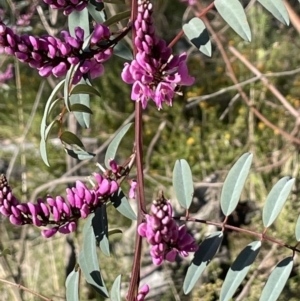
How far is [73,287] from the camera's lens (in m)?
0.79

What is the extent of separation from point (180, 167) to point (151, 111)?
2318 mm

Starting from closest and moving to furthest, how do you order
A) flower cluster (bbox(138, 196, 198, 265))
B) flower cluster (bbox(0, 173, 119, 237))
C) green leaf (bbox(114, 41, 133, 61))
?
flower cluster (bbox(138, 196, 198, 265)), flower cluster (bbox(0, 173, 119, 237)), green leaf (bbox(114, 41, 133, 61))

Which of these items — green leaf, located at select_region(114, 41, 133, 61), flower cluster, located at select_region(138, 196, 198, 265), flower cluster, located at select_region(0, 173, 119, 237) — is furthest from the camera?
green leaf, located at select_region(114, 41, 133, 61)

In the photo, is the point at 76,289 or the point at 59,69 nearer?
the point at 59,69

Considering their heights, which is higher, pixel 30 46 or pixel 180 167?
pixel 30 46

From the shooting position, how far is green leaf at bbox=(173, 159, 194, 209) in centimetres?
81

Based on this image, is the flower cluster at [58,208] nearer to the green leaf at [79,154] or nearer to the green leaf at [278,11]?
the green leaf at [79,154]

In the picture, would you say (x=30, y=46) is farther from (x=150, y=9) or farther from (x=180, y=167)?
(x=180, y=167)

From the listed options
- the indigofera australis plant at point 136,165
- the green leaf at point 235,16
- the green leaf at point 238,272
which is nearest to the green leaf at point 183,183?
the indigofera australis plant at point 136,165

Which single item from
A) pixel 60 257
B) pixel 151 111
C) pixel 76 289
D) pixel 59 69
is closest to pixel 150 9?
pixel 59 69

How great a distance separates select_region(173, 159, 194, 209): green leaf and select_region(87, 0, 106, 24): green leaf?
233mm

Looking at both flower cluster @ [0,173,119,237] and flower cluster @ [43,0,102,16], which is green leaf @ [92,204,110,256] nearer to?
flower cluster @ [0,173,119,237]

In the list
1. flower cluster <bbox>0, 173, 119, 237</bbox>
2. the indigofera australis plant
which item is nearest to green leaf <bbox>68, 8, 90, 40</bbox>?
the indigofera australis plant

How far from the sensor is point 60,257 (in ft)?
7.77
